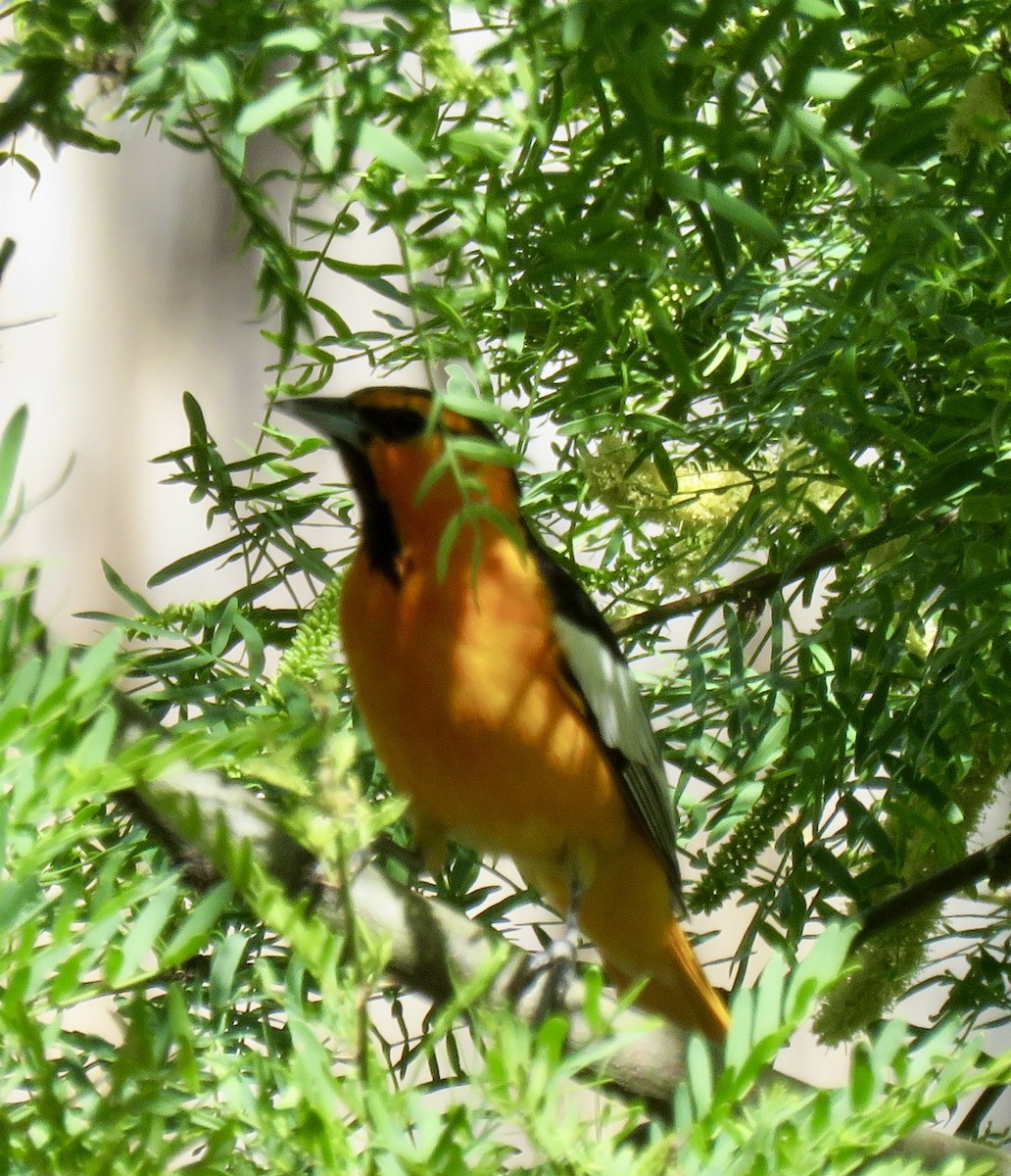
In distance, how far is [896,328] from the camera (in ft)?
2.25

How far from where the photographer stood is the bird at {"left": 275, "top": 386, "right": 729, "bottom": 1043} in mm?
1070

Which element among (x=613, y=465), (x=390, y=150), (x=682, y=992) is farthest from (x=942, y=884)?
(x=390, y=150)

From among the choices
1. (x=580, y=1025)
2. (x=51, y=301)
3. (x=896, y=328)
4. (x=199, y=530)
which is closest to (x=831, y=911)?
(x=580, y=1025)

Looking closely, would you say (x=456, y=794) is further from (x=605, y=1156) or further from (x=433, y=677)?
(x=605, y=1156)

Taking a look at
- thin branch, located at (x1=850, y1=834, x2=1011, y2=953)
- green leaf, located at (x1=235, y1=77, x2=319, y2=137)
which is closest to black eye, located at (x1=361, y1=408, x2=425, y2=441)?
thin branch, located at (x1=850, y1=834, x2=1011, y2=953)

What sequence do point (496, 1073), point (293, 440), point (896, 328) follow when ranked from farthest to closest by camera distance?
point (293, 440) → point (896, 328) → point (496, 1073)

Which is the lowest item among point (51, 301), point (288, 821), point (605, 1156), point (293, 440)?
point (605, 1156)

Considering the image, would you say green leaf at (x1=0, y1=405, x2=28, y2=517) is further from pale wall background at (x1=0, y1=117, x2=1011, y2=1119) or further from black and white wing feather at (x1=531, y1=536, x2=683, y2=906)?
pale wall background at (x1=0, y1=117, x2=1011, y2=1119)

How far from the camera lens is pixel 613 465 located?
0.90m

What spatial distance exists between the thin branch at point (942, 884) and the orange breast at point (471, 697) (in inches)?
12.5

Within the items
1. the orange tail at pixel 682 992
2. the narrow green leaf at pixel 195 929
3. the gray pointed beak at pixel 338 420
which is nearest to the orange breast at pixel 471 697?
the gray pointed beak at pixel 338 420

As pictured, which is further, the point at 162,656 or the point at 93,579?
the point at 93,579

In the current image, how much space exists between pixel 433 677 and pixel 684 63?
668 mm

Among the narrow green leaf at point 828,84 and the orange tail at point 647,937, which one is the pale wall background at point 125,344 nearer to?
the orange tail at point 647,937
